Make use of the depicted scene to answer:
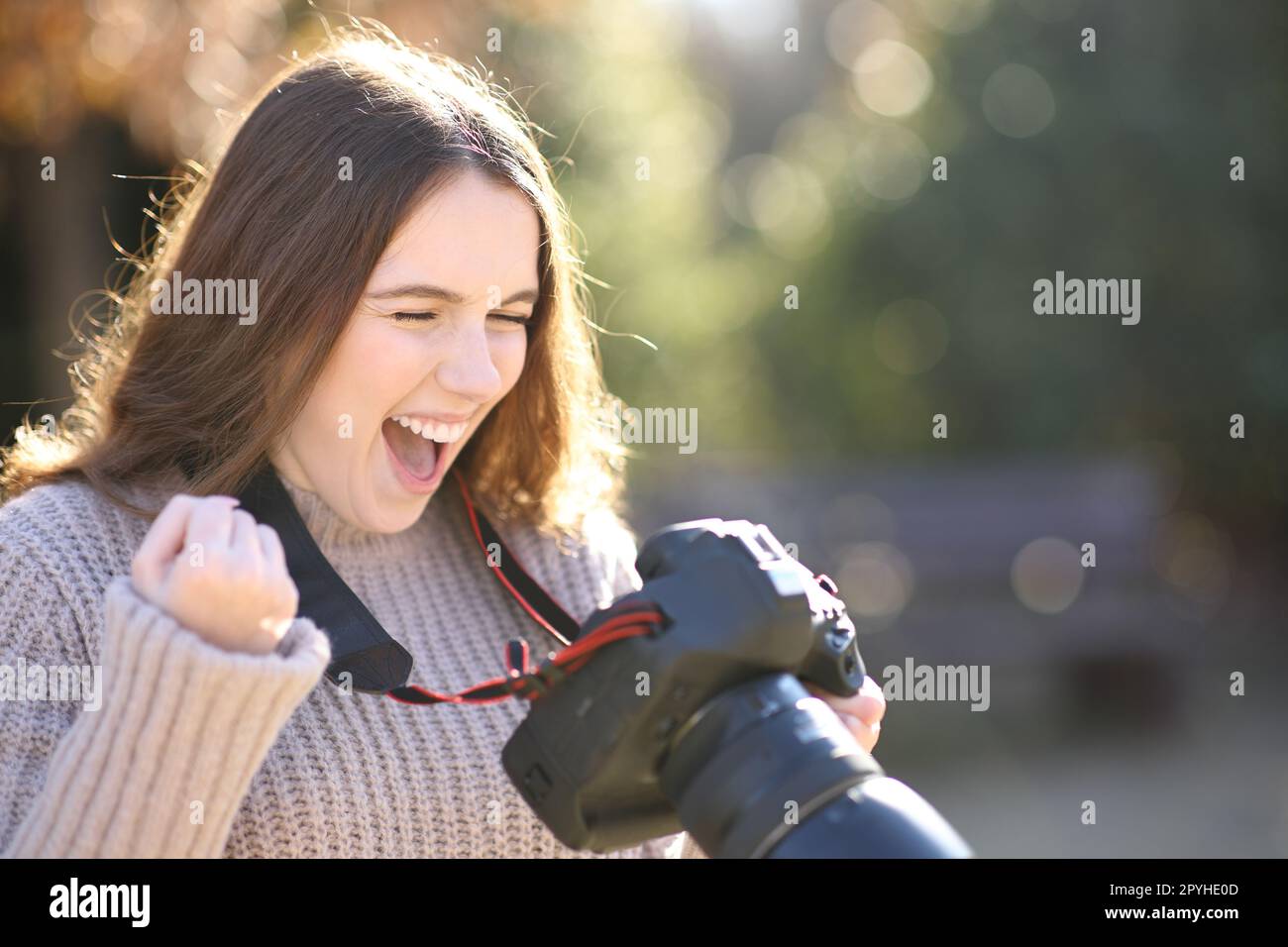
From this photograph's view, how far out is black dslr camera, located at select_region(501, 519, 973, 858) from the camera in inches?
43.3

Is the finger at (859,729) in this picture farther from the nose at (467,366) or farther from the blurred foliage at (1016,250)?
the blurred foliage at (1016,250)

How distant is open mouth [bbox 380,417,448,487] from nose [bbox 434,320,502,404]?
0.51ft

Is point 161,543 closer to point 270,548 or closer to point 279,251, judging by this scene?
point 270,548

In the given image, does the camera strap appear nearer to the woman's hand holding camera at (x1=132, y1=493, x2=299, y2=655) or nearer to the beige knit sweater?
the beige knit sweater

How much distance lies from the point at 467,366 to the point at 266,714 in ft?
2.21

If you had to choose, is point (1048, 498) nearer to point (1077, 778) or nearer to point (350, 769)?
point (1077, 778)

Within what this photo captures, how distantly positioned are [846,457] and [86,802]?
670 centimetres

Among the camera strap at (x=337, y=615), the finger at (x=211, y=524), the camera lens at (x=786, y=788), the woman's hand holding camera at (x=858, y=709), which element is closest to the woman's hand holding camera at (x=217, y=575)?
the finger at (x=211, y=524)

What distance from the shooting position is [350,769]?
166 centimetres

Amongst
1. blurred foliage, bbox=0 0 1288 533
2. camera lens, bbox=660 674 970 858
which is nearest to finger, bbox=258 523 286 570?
camera lens, bbox=660 674 970 858

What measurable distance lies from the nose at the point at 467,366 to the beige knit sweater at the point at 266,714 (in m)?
0.28

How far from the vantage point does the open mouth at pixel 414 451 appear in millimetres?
1916
